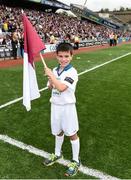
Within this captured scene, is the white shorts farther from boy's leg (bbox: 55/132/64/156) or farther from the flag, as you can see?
the flag

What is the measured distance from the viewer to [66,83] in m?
4.60

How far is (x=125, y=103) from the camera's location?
9320mm

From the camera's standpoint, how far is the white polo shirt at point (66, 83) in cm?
462

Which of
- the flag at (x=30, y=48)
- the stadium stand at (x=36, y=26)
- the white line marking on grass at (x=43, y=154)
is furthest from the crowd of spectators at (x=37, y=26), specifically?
the flag at (x=30, y=48)

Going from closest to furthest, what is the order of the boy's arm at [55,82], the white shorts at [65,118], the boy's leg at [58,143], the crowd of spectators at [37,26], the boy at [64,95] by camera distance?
the boy's arm at [55,82], the boy at [64,95], the white shorts at [65,118], the boy's leg at [58,143], the crowd of spectators at [37,26]

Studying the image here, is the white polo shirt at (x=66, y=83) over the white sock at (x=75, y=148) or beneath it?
over

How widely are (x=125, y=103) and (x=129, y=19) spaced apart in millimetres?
127208

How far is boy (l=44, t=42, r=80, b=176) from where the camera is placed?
181 inches

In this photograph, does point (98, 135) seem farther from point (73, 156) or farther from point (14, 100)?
point (14, 100)

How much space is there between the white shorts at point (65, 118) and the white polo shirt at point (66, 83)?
8 centimetres

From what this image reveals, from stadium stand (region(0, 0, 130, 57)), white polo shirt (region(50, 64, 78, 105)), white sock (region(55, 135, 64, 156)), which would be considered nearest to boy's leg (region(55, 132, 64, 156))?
white sock (region(55, 135, 64, 156))

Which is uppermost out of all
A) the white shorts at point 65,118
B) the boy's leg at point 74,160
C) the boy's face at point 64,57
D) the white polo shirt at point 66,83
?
the boy's face at point 64,57

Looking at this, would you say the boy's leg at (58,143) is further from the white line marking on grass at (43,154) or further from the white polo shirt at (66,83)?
the white polo shirt at (66,83)

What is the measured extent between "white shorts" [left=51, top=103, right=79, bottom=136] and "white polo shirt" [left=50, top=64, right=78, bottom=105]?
8 centimetres
